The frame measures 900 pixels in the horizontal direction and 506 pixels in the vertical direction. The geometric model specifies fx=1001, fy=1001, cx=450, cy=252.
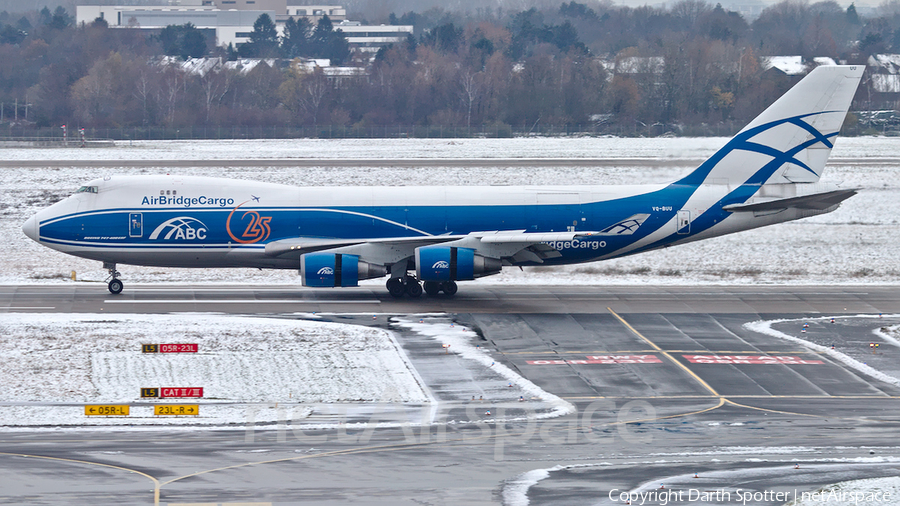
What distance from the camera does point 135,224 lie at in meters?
38.3

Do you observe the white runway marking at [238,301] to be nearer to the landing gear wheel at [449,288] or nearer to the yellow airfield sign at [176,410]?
the landing gear wheel at [449,288]

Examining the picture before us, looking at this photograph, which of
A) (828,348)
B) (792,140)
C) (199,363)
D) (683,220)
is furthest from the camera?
(792,140)

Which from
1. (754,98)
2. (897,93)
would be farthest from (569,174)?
(897,93)

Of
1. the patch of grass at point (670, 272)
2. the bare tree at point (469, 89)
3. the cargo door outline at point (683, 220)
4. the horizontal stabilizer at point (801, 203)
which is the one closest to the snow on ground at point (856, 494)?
the cargo door outline at point (683, 220)

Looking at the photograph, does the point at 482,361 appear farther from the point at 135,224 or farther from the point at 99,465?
the point at 135,224

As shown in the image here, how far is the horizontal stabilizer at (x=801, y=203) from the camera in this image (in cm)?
3847

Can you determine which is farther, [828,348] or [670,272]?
[670,272]

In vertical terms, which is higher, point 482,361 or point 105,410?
point 105,410

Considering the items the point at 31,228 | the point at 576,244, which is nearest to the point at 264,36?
the point at 31,228

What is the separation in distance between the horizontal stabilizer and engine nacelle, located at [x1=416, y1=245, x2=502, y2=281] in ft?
34.7

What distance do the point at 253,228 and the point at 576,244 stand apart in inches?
492

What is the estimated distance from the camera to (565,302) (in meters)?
38.9

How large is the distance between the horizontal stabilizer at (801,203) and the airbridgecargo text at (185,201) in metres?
19.6

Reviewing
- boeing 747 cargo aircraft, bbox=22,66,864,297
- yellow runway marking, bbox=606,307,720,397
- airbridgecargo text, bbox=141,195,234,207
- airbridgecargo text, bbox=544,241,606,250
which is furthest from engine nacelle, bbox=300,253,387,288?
yellow runway marking, bbox=606,307,720,397
